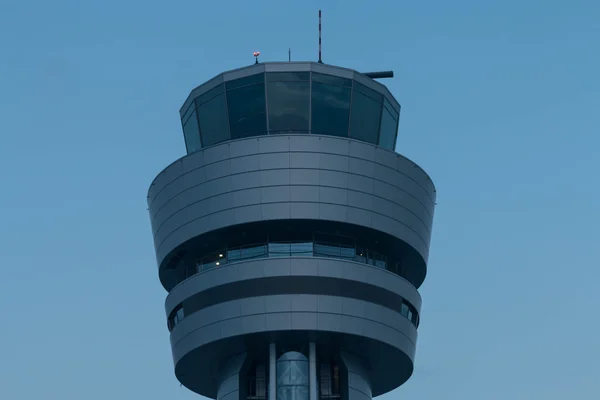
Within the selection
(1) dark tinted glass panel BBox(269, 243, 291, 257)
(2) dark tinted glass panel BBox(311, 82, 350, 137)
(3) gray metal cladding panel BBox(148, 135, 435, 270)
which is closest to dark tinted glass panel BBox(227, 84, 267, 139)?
(3) gray metal cladding panel BBox(148, 135, 435, 270)

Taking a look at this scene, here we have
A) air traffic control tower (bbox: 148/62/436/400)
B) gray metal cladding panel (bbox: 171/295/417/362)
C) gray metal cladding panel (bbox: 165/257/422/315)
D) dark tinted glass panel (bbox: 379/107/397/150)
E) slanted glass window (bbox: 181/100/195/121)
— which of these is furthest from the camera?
slanted glass window (bbox: 181/100/195/121)

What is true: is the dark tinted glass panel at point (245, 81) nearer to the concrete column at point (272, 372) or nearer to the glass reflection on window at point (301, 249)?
the glass reflection on window at point (301, 249)

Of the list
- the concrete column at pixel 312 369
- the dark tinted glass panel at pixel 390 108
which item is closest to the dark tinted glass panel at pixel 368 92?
the dark tinted glass panel at pixel 390 108

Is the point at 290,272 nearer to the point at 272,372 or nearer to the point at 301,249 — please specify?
the point at 301,249

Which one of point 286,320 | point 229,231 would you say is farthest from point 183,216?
point 286,320

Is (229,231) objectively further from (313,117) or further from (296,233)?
(313,117)

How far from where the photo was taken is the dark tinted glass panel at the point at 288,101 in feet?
237

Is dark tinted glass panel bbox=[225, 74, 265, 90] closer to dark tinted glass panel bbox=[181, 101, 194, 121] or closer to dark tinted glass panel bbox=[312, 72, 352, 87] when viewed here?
dark tinted glass panel bbox=[312, 72, 352, 87]

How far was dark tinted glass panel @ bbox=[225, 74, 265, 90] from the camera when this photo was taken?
72.4 meters

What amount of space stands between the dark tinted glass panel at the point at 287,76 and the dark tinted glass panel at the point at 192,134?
6.50 metres

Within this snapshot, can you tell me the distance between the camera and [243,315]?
69375mm

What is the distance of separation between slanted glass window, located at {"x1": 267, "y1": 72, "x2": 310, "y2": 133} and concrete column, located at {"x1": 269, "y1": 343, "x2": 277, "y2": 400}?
14.2 meters

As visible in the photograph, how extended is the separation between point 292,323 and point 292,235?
5.73 meters

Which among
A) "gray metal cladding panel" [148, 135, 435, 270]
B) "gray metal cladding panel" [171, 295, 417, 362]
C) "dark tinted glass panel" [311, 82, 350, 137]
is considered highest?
"dark tinted glass panel" [311, 82, 350, 137]
